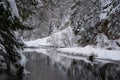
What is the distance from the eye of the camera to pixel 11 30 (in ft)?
43.0

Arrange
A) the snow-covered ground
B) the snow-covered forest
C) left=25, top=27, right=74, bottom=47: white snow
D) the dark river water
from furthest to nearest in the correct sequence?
left=25, top=27, right=74, bottom=47: white snow
the snow-covered ground
the dark river water
the snow-covered forest

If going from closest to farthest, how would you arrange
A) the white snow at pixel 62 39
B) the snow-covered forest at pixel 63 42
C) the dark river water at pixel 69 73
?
the snow-covered forest at pixel 63 42, the dark river water at pixel 69 73, the white snow at pixel 62 39

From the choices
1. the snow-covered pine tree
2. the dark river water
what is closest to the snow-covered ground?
the dark river water

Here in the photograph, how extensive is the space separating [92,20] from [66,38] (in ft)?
40.4

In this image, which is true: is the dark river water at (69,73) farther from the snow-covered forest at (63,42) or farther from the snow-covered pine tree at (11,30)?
the snow-covered pine tree at (11,30)

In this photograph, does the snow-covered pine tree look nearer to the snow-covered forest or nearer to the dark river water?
the snow-covered forest

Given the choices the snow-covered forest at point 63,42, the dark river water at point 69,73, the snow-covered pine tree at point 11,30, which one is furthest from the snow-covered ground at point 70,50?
the snow-covered pine tree at point 11,30

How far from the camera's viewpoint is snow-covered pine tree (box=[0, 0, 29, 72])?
1170cm

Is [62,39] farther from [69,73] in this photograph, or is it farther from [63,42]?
[69,73]

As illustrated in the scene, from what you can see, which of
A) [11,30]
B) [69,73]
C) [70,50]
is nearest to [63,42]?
[70,50]

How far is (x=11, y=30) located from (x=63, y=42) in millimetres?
44259

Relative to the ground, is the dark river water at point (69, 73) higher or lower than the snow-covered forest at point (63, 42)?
lower

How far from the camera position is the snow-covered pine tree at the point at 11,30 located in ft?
38.4

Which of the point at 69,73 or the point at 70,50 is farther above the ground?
the point at 70,50
